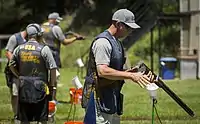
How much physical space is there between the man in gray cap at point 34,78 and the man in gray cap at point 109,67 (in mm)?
2008

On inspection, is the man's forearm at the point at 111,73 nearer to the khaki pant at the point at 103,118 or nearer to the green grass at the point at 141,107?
→ the khaki pant at the point at 103,118

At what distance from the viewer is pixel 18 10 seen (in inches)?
1419

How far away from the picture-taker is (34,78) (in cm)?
813

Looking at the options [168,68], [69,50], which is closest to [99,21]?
[69,50]

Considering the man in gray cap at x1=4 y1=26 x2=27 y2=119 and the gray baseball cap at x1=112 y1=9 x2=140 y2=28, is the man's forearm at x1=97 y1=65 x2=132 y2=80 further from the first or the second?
the man in gray cap at x1=4 y1=26 x2=27 y2=119

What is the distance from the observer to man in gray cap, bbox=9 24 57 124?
→ 318 inches

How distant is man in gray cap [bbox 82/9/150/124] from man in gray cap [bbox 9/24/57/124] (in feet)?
6.59

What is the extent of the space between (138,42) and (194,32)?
3.89 meters

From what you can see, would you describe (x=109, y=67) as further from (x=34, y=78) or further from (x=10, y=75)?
(x=10, y=75)

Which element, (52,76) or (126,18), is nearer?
(126,18)

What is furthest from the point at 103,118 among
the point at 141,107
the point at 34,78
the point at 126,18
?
the point at 141,107

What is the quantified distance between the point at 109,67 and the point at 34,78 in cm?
255

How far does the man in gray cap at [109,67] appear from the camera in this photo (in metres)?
5.74

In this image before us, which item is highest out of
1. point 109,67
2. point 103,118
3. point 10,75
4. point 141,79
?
point 109,67
